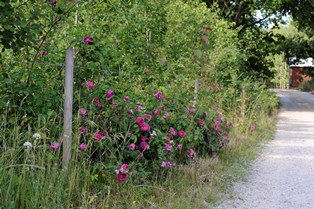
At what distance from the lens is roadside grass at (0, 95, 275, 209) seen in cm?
341

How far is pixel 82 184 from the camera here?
397 cm

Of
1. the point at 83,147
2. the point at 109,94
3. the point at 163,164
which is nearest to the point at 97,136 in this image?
the point at 83,147

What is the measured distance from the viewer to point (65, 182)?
3.81 m

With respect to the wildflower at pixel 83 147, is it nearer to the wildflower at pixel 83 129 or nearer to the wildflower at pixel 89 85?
the wildflower at pixel 83 129

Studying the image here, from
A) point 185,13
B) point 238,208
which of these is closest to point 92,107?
point 238,208

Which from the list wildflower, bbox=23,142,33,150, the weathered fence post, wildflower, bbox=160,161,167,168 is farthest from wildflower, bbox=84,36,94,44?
wildflower, bbox=160,161,167,168

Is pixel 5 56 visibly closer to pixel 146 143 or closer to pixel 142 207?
pixel 146 143

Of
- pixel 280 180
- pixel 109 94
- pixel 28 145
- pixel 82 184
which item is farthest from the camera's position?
pixel 280 180

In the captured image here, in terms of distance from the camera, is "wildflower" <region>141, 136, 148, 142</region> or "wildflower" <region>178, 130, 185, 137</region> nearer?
"wildflower" <region>141, 136, 148, 142</region>

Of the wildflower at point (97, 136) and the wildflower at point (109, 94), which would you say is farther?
the wildflower at point (109, 94)

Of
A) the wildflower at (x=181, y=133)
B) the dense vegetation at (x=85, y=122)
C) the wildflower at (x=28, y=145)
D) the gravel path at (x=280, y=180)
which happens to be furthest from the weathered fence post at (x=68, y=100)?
the gravel path at (x=280, y=180)

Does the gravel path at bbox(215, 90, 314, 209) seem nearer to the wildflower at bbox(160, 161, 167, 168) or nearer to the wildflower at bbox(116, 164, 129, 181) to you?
the wildflower at bbox(160, 161, 167, 168)

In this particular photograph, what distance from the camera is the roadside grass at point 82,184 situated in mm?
3410

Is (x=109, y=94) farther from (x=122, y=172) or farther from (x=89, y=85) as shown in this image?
(x=122, y=172)
